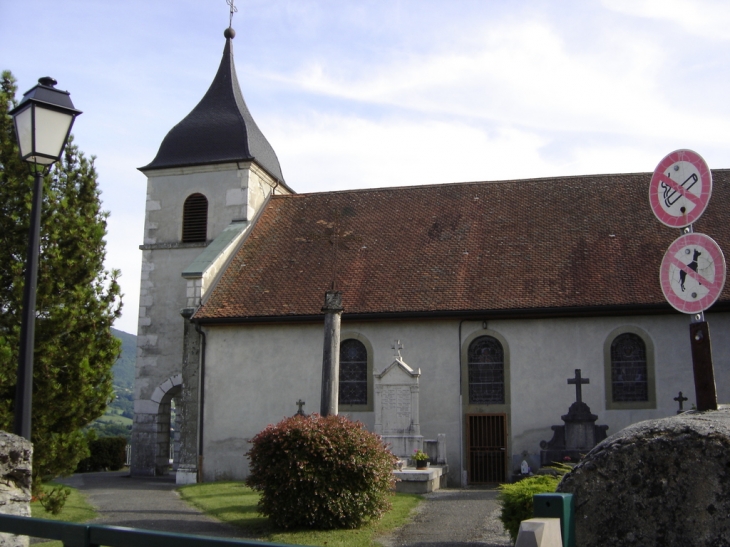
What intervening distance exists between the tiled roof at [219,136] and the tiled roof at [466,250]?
2080 millimetres

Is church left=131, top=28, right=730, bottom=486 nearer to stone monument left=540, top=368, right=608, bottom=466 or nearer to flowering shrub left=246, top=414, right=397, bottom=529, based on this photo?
stone monument left=540, top=368, right=608, bottom=466

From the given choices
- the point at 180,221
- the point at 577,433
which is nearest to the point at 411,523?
the point at 577,433

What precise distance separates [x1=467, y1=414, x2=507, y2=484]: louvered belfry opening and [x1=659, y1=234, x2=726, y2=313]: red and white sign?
13.1 metres

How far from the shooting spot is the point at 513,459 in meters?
18.0

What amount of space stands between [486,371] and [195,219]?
406 inches

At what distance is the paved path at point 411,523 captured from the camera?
10.6 meters

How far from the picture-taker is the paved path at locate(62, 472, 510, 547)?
10.6m

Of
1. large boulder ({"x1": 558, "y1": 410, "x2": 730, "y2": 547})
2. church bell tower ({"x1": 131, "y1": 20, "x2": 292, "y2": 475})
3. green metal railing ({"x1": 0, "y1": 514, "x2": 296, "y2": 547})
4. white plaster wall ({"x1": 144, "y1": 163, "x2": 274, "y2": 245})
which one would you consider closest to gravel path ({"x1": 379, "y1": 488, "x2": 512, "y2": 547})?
large boulder ({"x1": 558, "y1": 410, "x2": 730, "y2": 547})

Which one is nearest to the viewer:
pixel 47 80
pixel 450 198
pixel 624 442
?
pixel 624 442

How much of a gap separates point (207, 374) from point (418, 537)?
10.7 meters

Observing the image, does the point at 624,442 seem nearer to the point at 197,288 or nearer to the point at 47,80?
the point at 47,80

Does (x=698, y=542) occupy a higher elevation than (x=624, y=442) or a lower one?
lower

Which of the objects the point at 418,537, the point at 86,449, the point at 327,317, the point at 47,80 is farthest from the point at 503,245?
the point at 47,80

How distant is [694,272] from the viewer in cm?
578
